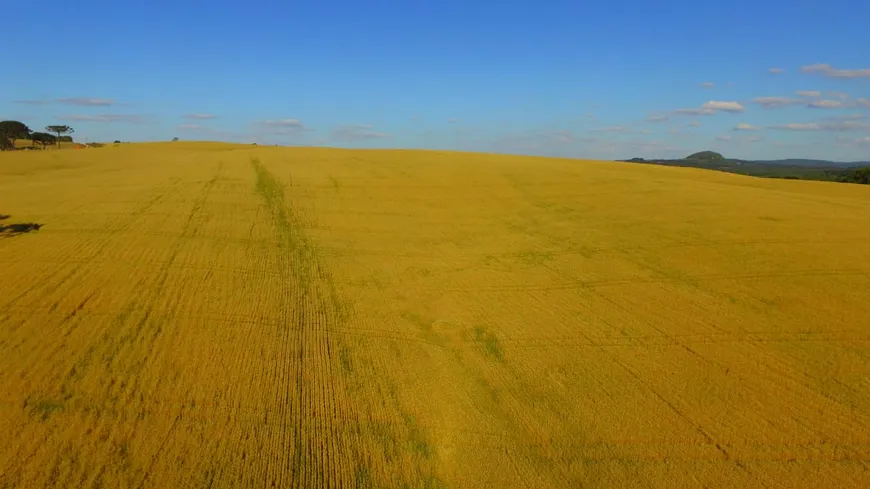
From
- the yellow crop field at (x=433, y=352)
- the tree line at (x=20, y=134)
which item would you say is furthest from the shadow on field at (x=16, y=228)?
the tree line at (x=20, y=134)

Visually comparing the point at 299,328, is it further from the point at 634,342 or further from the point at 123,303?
the point at 634,342

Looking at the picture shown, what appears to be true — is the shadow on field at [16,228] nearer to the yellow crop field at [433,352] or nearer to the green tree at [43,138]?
the yellow crop field at [433,352]

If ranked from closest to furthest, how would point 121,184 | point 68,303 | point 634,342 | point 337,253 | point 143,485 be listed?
point 143,485, point 634,342, point 68,303, point 337,253, point 121,184

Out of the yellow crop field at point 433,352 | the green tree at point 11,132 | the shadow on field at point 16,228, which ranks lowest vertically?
the yellow crop field at point 433,352

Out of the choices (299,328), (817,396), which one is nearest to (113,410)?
(299,328)

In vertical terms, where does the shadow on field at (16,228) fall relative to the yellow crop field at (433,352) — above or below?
above

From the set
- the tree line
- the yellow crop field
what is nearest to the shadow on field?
the yellow crop field

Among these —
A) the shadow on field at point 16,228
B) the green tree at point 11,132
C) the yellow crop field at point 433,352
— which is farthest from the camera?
the green tree at point 11,132

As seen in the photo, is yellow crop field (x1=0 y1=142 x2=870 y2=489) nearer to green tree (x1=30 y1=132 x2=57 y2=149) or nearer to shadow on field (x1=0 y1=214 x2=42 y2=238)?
shadow on field (x1=0 y1=214 x2=42 y2=238)
